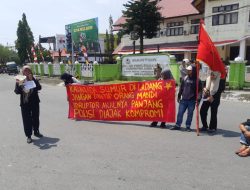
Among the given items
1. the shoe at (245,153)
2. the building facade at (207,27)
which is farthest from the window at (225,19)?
the shoe at (245,153)

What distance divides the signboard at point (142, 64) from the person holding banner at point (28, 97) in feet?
41.2

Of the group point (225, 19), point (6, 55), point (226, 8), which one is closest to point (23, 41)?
point (6, 55)

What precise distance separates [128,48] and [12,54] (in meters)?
72.4

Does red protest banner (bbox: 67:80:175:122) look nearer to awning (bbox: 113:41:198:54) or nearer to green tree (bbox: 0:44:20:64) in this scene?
awning (bbox: 113:41:198:54)

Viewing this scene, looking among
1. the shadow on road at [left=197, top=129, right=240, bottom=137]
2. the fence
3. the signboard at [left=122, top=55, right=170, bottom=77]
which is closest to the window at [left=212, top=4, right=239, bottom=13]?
the signboard at [left=122, top=55, right=170, bottom=77]

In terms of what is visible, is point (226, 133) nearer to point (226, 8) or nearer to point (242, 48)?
point (242, 48)

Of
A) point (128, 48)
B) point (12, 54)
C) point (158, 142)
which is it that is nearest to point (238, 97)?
point (158, 142)

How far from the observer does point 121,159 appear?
5.20 meters

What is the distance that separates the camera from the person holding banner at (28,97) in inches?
253

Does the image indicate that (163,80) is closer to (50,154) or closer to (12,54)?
(50,154)

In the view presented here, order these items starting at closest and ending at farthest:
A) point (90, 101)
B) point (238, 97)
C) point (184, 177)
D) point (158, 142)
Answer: point (184, 177)
point (158, 142)
point (90, 101)
point (238, 97)

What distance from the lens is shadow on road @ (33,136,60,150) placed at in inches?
243

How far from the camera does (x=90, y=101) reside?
8.59 m

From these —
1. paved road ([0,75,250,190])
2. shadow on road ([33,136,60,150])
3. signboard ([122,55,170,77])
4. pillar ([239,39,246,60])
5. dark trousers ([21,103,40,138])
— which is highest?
pillar ([239,39,246,60])
